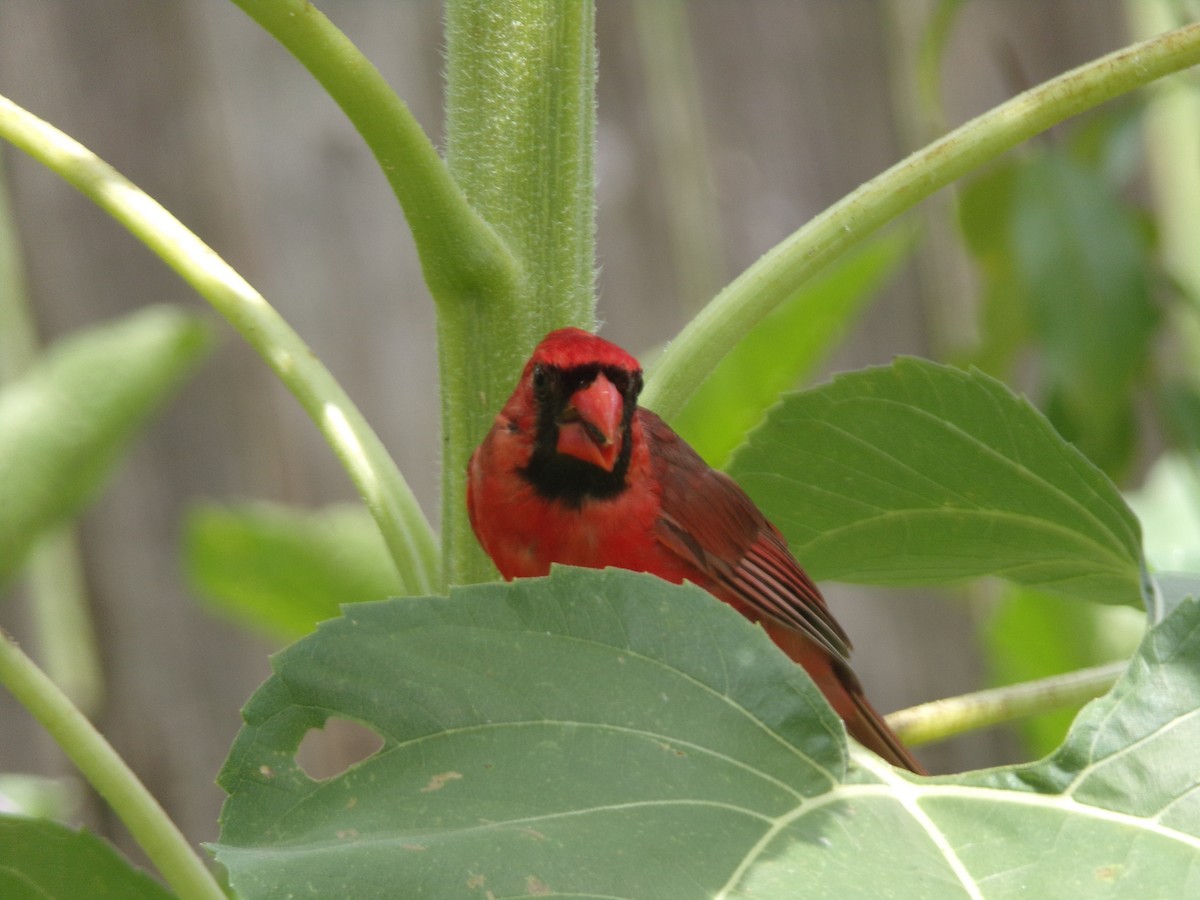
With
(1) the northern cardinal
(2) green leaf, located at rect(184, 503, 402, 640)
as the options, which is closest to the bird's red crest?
(1) the northern cardinal

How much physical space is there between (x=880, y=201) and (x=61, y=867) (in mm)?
956

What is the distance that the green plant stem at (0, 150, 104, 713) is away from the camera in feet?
12.8

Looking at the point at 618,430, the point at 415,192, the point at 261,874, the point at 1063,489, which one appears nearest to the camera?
the point at 261,874

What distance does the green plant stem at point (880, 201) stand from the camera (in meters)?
1.30

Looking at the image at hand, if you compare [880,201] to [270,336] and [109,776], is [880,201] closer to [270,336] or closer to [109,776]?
[270,336]

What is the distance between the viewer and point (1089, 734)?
1062mm

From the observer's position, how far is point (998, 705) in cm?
140

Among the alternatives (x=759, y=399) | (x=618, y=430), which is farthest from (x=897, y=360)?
(x=759, y=399)

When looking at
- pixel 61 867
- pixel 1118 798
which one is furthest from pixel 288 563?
pixel 1118 798

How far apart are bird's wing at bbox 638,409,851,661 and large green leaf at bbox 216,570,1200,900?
1.04 meters

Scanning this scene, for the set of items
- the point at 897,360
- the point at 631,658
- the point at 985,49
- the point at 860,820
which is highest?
the point at 985,49

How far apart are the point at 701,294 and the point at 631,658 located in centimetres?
330

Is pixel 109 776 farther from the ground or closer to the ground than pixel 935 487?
closer to the ground

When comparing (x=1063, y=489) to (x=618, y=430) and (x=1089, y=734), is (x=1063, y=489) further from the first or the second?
(x=618, y=430)
